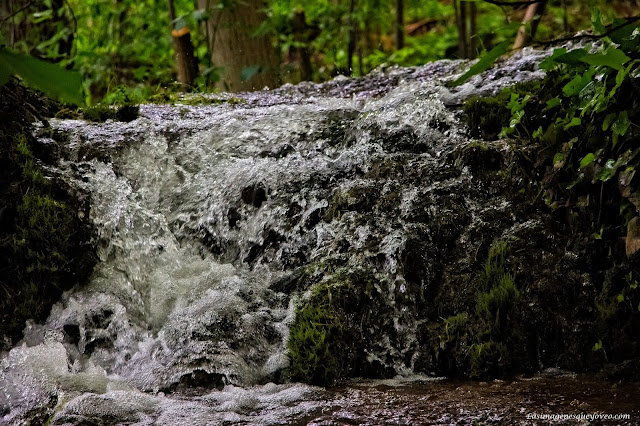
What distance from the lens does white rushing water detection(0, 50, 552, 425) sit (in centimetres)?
300

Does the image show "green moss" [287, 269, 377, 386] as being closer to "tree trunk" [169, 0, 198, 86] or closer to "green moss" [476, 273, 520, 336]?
"green moss" [476, 273, 520, 336]

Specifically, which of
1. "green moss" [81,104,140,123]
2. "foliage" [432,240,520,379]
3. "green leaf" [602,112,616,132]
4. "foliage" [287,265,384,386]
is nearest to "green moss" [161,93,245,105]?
"green moss" [81,104,140,123]

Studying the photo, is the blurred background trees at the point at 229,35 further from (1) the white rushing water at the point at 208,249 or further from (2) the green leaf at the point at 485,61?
(2) the green leaf at the point at 485,61

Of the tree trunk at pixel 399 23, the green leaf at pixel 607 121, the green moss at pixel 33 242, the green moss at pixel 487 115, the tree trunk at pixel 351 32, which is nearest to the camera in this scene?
the green leaf at pixel 607 121

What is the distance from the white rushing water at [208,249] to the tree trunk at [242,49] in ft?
7.53

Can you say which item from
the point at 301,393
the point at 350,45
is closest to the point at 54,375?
the point at 301,393

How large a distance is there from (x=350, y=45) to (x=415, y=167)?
18.7ft

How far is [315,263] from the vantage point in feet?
12.4

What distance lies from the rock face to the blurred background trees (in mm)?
1185

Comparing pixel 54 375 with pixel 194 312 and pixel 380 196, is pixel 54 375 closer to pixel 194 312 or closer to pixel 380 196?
pixel 194 312

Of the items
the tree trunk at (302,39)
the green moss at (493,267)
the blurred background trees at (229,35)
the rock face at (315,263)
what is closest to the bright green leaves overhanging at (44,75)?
the rock face at (315,263)

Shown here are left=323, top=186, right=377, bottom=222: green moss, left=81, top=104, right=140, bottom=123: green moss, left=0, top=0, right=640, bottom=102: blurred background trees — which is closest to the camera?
left=323, top=186, right=377, bottom=222: green moss

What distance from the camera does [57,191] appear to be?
13.6 feet

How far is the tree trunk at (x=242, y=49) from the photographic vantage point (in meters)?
7.83
